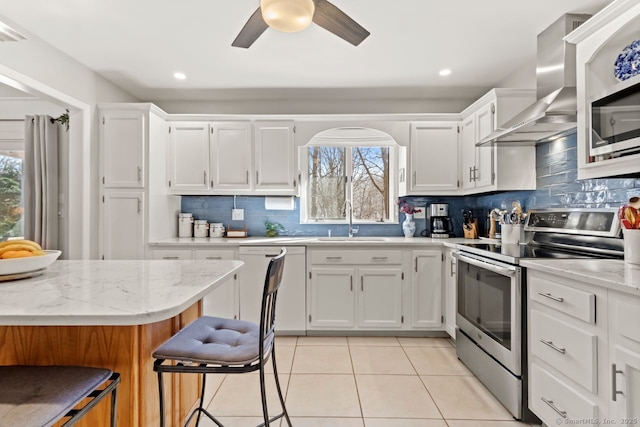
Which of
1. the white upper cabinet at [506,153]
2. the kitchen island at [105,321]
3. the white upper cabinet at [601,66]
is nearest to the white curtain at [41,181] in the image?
the kitchen island at [105,321]

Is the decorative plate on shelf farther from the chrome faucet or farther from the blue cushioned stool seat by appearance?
the chrome faucet

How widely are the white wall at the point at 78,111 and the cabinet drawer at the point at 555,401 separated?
3554mm

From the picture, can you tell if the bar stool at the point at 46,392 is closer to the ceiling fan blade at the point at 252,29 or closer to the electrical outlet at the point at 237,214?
the ceiling fan blade at the point at 252,29

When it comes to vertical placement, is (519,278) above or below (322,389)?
above

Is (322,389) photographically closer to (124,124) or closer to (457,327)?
(457,327)

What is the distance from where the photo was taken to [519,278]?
6.35 feet

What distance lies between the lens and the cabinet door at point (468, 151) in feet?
10.6

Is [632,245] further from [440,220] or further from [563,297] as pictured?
[440,220]

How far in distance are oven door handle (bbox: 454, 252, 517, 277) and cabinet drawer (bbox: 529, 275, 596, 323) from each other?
119 millimetres

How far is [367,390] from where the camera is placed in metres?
2.30

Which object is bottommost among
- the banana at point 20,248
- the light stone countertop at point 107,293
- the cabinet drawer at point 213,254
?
the cabinet drawer at point 213,254

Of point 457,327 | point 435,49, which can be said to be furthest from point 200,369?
point 435,49

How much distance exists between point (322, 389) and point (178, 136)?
2.81 m

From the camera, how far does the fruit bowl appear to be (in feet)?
4.27
